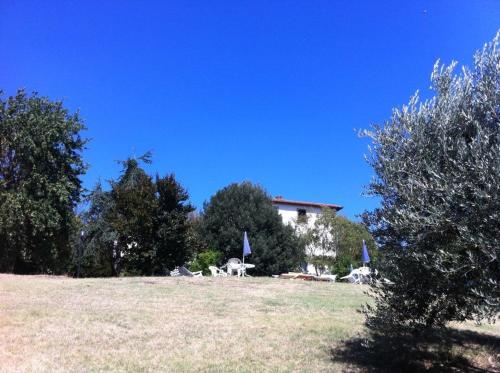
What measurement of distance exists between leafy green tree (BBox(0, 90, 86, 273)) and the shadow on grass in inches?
776

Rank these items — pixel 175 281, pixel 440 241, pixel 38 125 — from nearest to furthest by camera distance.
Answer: pixel 440 241, pixel 175 281, pixel 38 125

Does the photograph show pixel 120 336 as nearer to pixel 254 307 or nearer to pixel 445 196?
pixel 254 307

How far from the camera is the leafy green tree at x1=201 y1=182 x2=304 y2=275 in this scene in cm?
3569

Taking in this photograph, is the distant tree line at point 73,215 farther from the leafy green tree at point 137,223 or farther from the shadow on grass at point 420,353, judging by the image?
the shadow on grass at point 420,353

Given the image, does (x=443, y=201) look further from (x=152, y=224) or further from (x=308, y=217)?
(x=308, y=217)

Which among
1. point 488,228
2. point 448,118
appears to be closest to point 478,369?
point 488,228

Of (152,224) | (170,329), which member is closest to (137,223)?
(152,224)

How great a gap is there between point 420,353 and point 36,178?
2163 cm

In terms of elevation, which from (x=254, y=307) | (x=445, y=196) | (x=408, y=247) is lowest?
(x=254, y=307)

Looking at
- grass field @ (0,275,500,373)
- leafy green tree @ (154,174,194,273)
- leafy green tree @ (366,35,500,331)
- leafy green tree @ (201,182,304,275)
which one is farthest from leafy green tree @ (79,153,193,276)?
leafy green tree @ (366,35,500,331)

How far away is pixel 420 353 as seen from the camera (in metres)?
8.77

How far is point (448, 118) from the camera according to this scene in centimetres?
604

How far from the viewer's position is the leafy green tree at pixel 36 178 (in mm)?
24734

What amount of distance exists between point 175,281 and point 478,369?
39.0 feet
